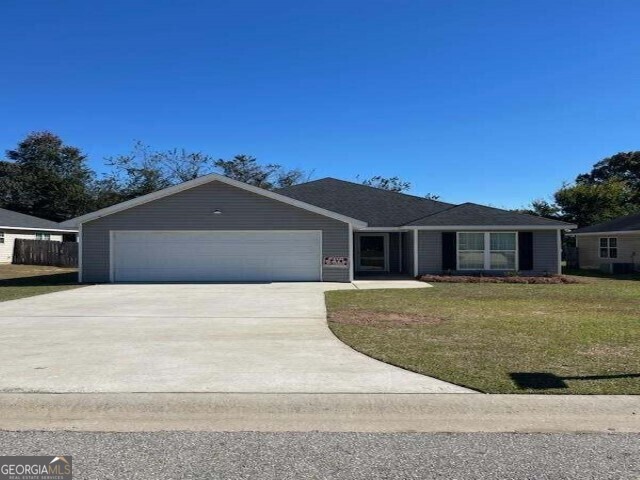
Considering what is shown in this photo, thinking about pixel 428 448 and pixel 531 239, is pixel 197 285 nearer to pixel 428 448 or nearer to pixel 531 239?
pixel 531 239

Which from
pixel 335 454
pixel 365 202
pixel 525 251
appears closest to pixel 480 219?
pixel 525 251

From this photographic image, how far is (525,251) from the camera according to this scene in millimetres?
22859

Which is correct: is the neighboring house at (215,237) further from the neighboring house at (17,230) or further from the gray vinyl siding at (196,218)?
the neighboring house at (17,230)

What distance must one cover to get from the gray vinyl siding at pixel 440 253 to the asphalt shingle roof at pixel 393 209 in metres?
0.60

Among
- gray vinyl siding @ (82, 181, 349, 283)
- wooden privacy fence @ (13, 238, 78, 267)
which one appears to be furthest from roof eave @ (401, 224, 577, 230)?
wooden privacy fence @ (13, 238, 78, 267)

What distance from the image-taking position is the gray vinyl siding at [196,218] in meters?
21.1

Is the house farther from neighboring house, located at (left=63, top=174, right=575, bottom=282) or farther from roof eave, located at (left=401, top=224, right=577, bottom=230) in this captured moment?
neighboring house, located at (left=63, top=174, right=575, bottom=282)

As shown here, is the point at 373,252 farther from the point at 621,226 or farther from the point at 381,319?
the point at 381,319

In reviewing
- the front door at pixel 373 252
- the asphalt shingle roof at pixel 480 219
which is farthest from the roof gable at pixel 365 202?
the asphalt shingle roof at pixel 480 219

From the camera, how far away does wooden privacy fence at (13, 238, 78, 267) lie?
3272 centimetres

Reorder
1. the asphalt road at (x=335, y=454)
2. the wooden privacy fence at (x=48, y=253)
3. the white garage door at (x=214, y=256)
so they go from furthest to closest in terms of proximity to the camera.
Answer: the wooden privacy fence at (x=48, y=253) < the white garage door at (x=214, y=256) < the asphalt road at (x=335, y=454)

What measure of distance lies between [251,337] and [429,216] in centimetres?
1605

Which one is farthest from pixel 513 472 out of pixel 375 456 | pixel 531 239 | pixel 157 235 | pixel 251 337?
pixel 531 239

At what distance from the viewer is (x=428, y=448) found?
4.36 meters
